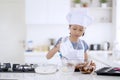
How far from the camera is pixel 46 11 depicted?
472 centimetres

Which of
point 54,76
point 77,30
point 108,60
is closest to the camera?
point 54,76

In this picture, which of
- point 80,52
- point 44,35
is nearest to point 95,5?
point 44,35

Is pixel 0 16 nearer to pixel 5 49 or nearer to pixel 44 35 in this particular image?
pixel 5 49

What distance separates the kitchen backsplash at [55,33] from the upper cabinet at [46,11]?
0.91 ft

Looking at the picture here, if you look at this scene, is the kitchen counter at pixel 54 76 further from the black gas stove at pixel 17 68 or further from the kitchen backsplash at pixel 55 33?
the kitchen backsplash at pixel 55 33

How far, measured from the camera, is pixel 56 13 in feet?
15.5

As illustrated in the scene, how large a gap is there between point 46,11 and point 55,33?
2.03 ft

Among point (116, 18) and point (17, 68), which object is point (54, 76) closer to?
point (17, 68)

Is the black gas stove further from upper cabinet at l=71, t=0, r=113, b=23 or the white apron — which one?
upper cabinet at l=71, t=0, r=113, b=23

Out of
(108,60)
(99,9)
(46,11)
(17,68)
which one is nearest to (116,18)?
(99,9)

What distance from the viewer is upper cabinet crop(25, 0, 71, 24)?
4.66 metres

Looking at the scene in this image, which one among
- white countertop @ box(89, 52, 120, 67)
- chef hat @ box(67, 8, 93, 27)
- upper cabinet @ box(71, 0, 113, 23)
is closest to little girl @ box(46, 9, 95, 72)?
chef hat @ box(67, 8, 93, 27)

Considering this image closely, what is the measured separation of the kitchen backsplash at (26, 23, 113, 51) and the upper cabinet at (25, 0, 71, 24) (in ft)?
0.91

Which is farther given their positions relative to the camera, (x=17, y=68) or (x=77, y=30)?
(x=77, y=30)
